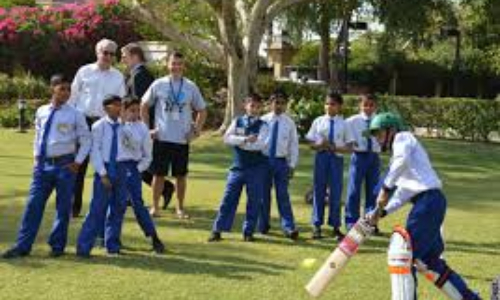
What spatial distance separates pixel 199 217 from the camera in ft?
37.7

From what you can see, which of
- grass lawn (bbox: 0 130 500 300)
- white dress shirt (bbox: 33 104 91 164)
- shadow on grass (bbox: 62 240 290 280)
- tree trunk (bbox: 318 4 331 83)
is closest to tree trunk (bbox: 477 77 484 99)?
tree trunk (bbox: 318 4 331 83)

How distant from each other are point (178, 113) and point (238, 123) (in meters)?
1.24

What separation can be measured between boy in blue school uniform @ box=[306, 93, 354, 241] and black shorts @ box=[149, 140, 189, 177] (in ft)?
5.47

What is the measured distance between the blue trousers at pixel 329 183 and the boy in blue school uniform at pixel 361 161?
215 mm

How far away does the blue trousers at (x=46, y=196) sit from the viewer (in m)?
8.66

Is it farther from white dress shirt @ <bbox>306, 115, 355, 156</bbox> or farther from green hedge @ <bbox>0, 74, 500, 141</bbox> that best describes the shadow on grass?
green hedge @ <bbox>0, 74, 500, 141</bbox>

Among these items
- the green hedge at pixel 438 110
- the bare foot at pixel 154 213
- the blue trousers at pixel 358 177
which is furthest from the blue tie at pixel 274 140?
the green hedge at pixel 438 110

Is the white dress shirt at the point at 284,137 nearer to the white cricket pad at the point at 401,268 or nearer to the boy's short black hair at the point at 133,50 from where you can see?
the boy's short black hair at the point at 133,50

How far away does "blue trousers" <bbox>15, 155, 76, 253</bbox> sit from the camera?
8.66 metres

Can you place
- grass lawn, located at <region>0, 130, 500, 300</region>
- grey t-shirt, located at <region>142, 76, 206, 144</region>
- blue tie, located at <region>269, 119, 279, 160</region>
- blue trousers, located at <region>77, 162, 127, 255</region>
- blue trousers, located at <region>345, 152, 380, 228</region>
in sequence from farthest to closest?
A: grey t-shirt, located at <region>142, 76, 206, 144</region>, blue trousers, located at <region>345, 152, 380, 228</region>, blue tie, located at <region>269, 119, 279, 160</region>, blue trousers, located at <region>77, 162, 127, 255</region>, grass lawn, located at <region>0, 130, 500, 300</region>

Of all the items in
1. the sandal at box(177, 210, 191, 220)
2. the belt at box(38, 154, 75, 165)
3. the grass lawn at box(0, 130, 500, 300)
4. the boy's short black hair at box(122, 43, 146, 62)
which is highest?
A: the boy's short black hair at box(122, 43, 146, 62)

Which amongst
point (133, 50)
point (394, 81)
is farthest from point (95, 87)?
point (394, 81)

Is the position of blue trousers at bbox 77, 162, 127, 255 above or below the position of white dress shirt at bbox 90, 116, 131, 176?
below

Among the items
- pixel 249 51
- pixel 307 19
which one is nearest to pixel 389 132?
pixel 249 51
